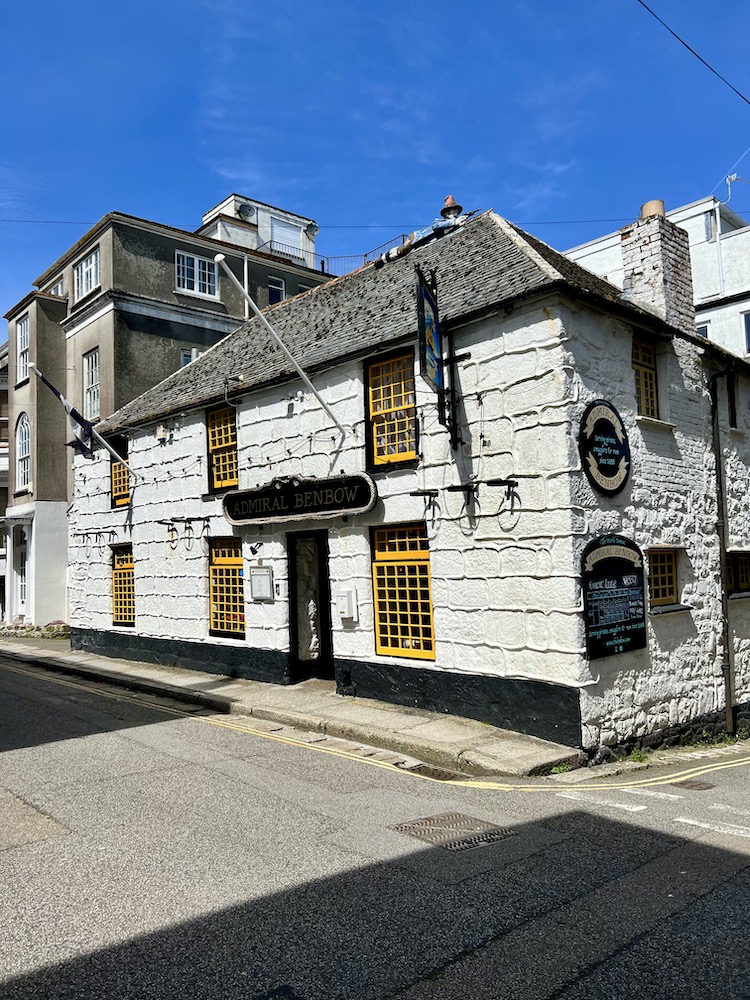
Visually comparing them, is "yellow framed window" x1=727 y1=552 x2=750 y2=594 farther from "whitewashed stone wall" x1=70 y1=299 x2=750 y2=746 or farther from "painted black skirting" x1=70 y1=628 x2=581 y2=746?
"painted black skirting" x1=70 y1=628 x2=581 y2=746

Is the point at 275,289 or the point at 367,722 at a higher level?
the point at 275,289

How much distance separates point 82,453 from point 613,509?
1516 centimetres

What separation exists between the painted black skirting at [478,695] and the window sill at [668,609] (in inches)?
86.6

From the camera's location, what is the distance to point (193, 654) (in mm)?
16469

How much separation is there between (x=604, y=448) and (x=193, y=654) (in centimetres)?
1012

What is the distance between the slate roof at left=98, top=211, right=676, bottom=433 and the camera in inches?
428

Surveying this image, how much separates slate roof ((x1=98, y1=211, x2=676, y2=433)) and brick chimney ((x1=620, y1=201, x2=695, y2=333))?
53 cm

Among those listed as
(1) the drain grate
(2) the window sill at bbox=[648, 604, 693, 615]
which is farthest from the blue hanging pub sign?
(1) the drain grate

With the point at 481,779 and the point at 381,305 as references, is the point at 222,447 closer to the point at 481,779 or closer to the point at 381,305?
the point at 381,305

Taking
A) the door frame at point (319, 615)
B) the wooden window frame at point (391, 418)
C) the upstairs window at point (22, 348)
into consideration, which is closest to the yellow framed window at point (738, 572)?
the wooden window frame at point (391, 418)

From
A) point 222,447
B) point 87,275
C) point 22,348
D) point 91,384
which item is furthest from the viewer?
point 22,348

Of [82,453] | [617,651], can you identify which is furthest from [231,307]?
[617,651]

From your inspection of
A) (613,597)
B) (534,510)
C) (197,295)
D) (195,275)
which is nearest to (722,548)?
(613,597)

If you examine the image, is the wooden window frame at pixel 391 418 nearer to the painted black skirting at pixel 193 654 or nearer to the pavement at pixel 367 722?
the pavement at pixel 367 722
